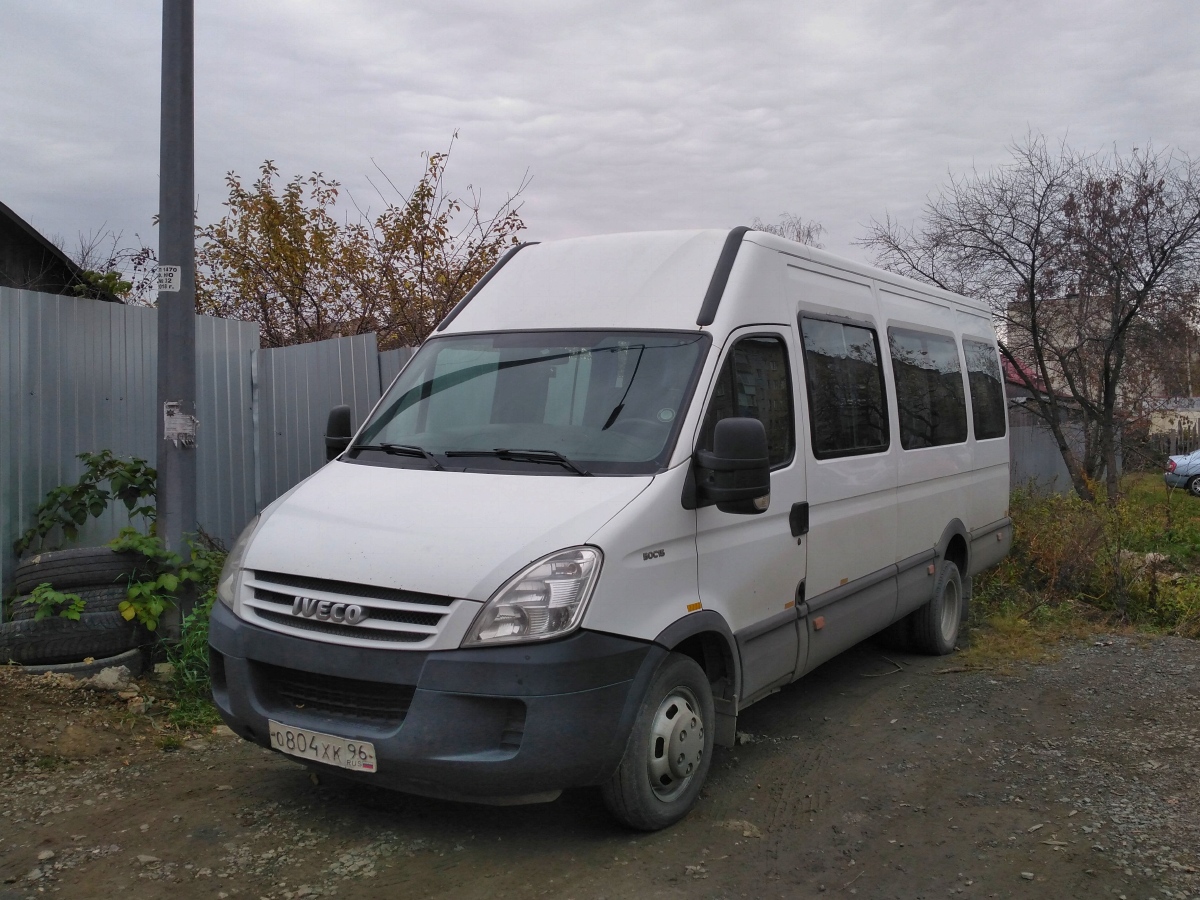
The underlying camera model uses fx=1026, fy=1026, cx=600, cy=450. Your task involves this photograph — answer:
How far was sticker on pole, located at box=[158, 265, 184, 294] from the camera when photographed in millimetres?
6070

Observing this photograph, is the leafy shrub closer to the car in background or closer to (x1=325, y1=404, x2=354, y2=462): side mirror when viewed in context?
(x1=325, y1=404, x2=354, y2=462): side mirror

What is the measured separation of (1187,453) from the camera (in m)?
25.5

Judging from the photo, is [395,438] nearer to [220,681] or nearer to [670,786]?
[220,681]

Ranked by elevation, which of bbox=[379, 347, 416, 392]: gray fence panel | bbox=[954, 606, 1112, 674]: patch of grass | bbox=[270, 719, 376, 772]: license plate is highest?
bbox=[379, 347, 416, 392]: gray fence panel

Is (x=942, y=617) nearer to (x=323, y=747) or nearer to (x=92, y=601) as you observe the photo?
(x=323, y=747)

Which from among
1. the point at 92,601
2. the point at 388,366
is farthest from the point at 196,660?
the point at 388,366

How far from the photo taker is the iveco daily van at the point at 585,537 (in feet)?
12.0

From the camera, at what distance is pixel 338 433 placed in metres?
5.32

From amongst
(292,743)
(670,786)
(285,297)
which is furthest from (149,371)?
(285,297)

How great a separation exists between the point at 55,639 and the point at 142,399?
1.98 metres

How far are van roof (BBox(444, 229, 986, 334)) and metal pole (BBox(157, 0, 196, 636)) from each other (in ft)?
5.97

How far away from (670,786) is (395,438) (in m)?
2.03

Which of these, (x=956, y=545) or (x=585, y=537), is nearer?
(x=585, y=537)

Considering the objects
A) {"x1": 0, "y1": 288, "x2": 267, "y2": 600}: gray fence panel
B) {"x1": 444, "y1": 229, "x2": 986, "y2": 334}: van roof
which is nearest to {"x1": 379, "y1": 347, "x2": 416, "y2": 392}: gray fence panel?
{"x1": 0, "y1": 288, "x2": 267, "y2": 600}: gray fence panel
